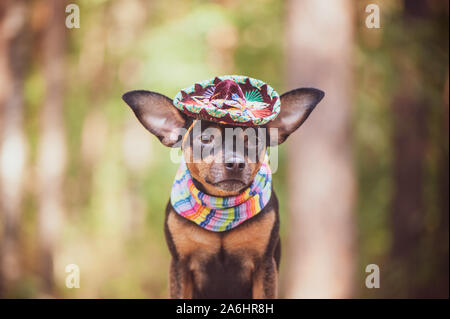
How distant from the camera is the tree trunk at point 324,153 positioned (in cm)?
405

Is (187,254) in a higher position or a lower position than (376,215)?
higher

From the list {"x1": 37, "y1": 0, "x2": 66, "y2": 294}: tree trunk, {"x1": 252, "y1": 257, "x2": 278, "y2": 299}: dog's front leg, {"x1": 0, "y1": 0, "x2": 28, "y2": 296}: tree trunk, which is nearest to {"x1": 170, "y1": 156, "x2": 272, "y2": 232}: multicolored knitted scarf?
{"x1": 252, "y1": 257, "x2": 278, "y2": 299}: dog's front leg

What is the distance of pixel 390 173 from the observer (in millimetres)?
10766

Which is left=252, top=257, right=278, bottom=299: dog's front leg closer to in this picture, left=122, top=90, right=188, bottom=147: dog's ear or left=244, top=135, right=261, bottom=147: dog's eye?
left=244, top=135, right=261, bottom=147: dog's eye

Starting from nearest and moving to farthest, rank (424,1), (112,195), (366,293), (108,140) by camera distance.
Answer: (366,293), (112,195), (424,1), (108,140)

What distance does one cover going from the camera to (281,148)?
736 centimetres

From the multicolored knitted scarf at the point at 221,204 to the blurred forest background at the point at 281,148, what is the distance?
1.07m

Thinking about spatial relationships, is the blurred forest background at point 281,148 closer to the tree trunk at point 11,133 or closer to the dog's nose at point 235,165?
the tree trunk at point 11,133

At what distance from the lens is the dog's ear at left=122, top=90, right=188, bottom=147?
5.73ft

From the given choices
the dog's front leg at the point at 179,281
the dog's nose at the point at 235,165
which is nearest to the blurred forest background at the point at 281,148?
the dog's front leg at the point at 179,281
